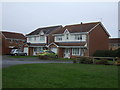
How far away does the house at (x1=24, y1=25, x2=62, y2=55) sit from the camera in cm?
5109

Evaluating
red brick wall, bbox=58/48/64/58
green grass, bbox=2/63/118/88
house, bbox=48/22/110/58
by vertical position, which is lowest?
green grass, bbox=2/63/118/88

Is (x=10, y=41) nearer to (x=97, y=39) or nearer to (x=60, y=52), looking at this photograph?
(x=60, y=52)

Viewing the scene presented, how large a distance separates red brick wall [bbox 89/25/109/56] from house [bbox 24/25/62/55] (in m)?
12.9

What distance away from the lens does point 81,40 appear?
42375mm

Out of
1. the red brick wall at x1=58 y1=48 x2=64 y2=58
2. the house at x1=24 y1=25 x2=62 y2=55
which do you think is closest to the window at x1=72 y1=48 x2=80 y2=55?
the red brick wall at x1=58 y1=48 x2=64 y2=58

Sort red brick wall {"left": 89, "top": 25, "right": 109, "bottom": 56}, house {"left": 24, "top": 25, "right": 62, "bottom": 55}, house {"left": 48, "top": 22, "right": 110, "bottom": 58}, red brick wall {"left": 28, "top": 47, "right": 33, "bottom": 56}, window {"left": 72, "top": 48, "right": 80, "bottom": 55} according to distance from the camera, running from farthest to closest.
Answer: red brick wall {"left": 28, "top": 47, "right": 33, "bottom": 56}, house {"left": 24, "top": 25, "right": 62, "bottom": 55}, window {"left": 72, "top": 48, "right": 80, "bottom": 55}, red brick wall {"left": 89, "top": 25, "right": 109, "bottom": 56}, house {"left": 48, "top": 22, "right": 110, "bottom": 58}

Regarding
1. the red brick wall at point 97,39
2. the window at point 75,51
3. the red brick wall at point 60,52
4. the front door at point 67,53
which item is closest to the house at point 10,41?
the red brick wall at point 60,52

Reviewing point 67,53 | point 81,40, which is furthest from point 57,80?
point 67,53

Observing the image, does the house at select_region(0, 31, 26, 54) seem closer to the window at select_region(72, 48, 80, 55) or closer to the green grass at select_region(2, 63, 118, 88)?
the window at select_region(72, 48, 80, 55)

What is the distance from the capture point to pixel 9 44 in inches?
2437

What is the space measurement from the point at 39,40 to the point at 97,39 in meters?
17.6

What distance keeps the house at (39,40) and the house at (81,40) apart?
12.1ft

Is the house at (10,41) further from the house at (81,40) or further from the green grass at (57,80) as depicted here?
the green grass at (57,80)

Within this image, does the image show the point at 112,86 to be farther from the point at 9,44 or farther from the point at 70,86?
the point at 9,44
